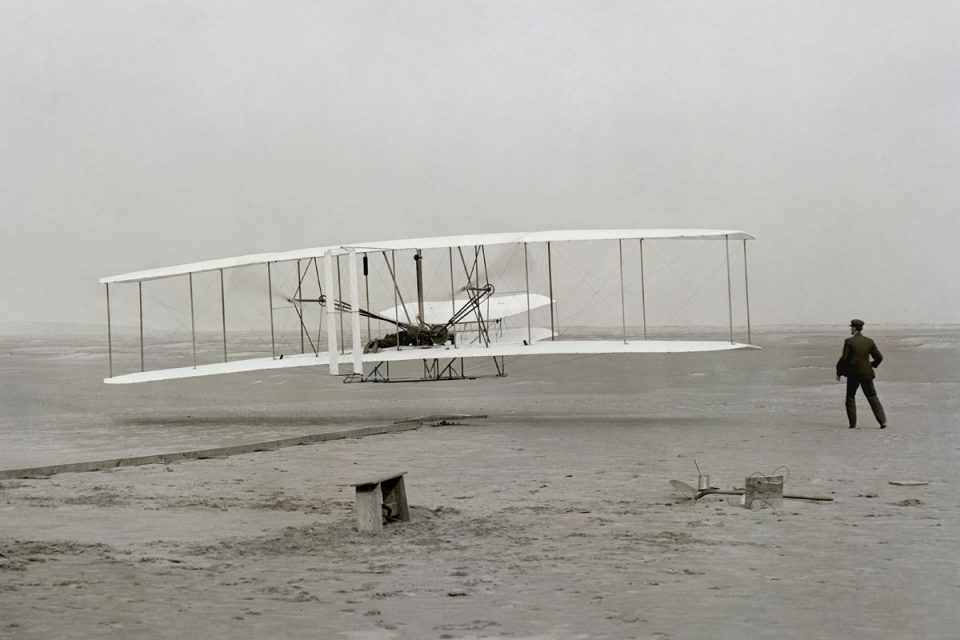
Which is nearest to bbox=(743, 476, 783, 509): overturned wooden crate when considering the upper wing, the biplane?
the biplane

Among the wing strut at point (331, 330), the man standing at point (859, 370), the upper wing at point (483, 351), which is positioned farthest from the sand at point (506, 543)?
the wing strut at point (331, 330)

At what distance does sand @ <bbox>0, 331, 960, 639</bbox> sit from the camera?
720 centimetres

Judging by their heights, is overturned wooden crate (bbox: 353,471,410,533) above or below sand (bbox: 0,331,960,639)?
above

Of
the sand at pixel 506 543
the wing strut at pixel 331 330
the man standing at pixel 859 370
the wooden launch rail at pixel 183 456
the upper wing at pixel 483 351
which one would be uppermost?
the wing strut at pixel 331 330

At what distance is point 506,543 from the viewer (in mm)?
9609

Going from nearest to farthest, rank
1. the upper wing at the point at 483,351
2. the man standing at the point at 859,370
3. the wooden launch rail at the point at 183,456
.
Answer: the wooden launch rail at the point at 183,456 → the man standing at the point at 859,370 → the upper wing at the point at 483,351

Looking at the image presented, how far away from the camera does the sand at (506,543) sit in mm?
7195

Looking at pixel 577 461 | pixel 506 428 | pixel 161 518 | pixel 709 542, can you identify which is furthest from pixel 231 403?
pixel 709 542

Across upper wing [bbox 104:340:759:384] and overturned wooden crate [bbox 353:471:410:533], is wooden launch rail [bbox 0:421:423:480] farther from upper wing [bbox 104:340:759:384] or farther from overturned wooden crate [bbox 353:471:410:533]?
overturned wooden crate [bbox 353:471:410:533]

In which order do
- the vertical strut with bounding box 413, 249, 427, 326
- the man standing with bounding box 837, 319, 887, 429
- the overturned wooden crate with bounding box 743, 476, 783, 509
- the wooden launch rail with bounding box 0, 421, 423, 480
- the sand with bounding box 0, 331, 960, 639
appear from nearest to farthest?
the sand with bounding box 0, 331, 960, 639 < the overturned wooden crate with bounding box 743, 476, 783, 509 < the wooden launch rail with bounding box 0, 421, 423, 480 < the man standing with bounding box 837, 319, 887, 429 < the vertical strut with bounding box 413, 249, 427, 326

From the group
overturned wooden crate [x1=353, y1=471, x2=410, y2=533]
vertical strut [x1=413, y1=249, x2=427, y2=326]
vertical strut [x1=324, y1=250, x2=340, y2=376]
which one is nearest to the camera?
overturned wooden crate [x1=353, y1=471, x2=410, y2=533]

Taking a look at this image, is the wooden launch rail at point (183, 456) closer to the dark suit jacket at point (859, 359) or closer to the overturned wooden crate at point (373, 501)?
the overturned wooden crate at point (373, 501)

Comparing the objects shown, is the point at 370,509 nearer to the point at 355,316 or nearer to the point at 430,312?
the point at 355,316

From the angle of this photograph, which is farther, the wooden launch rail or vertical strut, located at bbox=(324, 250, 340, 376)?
vertical strut, located at bbox=(324, 250, 340, 376)
